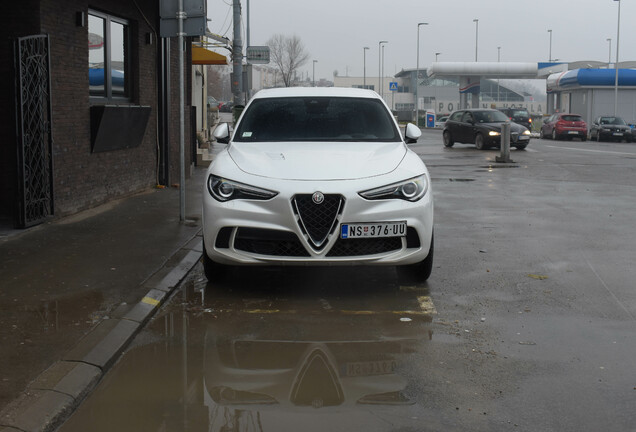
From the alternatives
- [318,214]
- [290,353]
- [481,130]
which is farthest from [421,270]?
[481,130]

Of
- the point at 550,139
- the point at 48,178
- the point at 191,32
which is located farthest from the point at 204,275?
the point at 550,139

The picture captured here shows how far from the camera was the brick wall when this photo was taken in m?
10.4

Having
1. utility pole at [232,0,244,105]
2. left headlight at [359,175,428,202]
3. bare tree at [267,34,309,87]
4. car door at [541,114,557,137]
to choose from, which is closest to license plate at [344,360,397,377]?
left headlight at [359,175,428,202]

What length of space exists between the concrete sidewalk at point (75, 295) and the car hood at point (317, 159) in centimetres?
122

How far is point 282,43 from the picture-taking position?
281 feet

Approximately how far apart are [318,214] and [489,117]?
28040 mm

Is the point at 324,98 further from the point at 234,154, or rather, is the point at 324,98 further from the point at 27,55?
the point at 27,55

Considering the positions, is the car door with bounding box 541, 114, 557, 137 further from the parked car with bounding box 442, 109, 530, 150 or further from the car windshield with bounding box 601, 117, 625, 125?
the parked car with bounding box 442, 109, 530, 150

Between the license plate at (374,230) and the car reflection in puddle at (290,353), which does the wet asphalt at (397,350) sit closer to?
the car reflection in puddle at (290,353)

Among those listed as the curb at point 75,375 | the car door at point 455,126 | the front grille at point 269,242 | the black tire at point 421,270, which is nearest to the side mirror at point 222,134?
the front grille at point 269,242

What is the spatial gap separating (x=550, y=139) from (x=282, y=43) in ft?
143

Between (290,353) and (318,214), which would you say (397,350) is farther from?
(318,214)

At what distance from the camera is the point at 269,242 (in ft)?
21.6

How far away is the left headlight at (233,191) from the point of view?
6559mm
